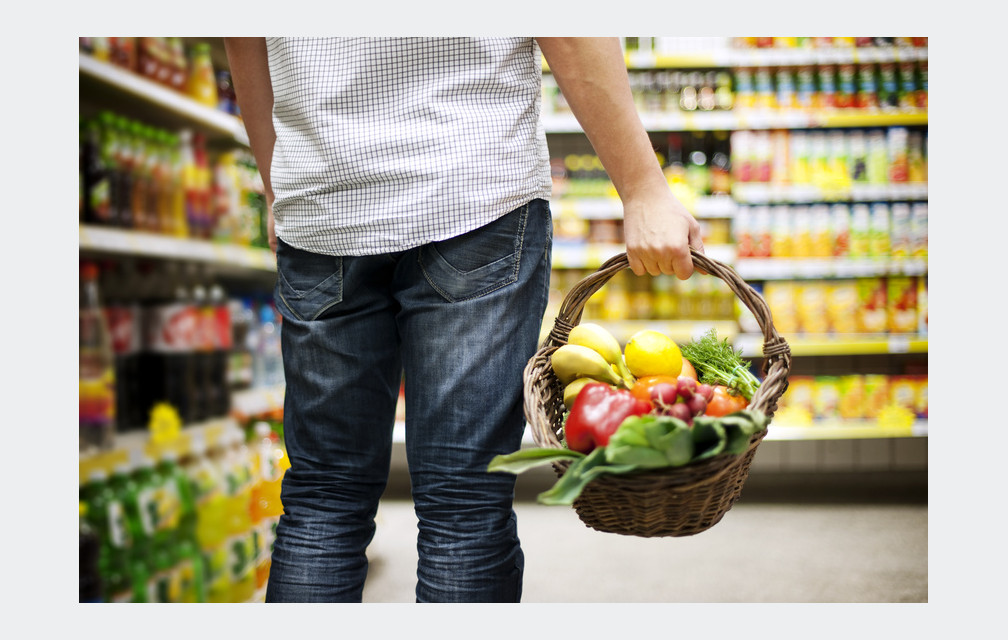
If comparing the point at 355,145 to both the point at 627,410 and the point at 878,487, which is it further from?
the point at 878,487

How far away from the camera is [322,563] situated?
0.95 m

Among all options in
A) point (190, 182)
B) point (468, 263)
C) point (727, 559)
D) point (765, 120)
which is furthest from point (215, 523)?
point (765, 120)

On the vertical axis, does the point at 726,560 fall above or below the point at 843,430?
below

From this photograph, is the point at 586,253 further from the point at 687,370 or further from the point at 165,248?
the point at 687,370

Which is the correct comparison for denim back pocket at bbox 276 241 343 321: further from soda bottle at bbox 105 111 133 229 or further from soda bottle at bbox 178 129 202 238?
soda bottle at bbox 178 129 202 238

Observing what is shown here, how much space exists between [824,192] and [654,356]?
2417mm

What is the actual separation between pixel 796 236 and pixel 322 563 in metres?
2.72

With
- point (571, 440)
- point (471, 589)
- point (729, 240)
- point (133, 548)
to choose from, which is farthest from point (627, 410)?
point (729, 240)

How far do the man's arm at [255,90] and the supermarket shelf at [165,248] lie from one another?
1.41 feet

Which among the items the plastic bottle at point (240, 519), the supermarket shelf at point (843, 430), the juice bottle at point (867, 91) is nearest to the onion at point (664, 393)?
the plastic bottle at point (240, 519)

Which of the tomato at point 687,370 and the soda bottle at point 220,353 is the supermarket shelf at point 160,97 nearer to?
the soda bottle at point 220,353

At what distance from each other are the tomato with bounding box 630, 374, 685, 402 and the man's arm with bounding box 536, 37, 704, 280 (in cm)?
14

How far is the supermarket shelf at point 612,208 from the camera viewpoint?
123 inches

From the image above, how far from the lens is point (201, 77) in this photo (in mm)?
1959
